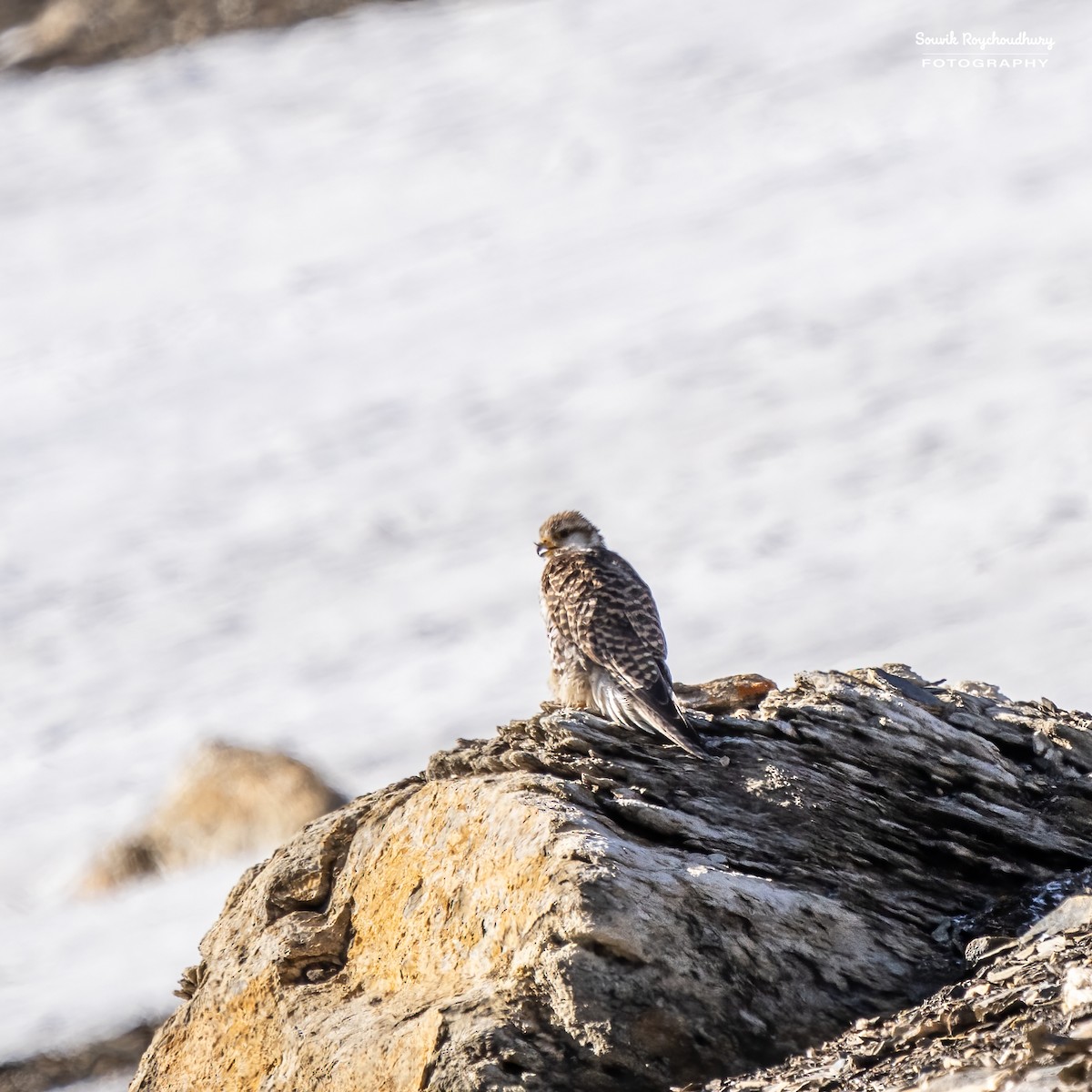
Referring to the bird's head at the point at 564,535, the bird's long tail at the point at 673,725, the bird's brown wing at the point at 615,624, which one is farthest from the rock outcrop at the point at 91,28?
the bird's long tail at the point at 673,725

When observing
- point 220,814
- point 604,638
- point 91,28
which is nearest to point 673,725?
point 604,638

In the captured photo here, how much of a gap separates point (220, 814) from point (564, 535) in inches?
429

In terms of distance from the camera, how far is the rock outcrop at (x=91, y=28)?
40.3 meters

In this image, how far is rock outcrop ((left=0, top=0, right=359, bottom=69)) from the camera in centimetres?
4034

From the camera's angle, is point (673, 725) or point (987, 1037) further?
point (673, 725)

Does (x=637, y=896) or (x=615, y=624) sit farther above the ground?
(x=637, y=896)

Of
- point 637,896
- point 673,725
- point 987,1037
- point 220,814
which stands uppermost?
point 637,896

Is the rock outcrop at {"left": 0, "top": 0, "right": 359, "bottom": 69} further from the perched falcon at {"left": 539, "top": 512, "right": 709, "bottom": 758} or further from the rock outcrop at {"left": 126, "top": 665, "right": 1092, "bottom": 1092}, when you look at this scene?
the rock outcrop at {"left": 126, "top": 665, "right": 1092, "bottom": 1092}

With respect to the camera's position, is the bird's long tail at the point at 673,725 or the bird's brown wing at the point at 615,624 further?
the bird's brown wing at the point at 615,624

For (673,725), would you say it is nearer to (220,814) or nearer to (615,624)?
(615,624)

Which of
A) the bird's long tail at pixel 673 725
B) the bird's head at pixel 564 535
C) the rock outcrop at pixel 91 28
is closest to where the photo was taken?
the bird's long tail at pixel 673 725

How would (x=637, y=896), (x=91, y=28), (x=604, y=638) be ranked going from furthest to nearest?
(x=91, y=28) → (x=604, y=638) → (x=637, y=896)

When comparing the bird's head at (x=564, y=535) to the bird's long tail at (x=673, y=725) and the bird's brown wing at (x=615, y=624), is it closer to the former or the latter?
the bird's brown wing at (x=615, y=624)

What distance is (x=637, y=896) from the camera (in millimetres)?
6340
